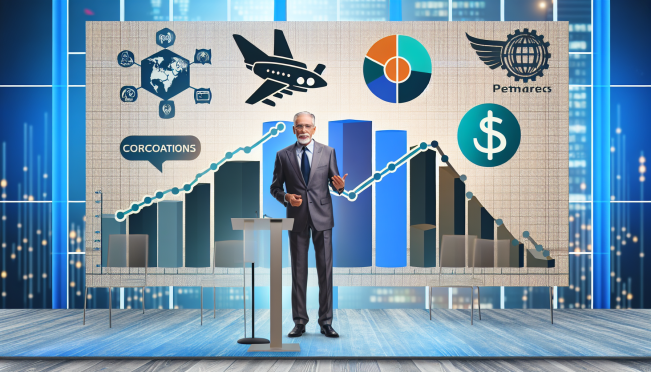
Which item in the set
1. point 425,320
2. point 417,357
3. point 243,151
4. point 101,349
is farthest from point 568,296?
point 101,349

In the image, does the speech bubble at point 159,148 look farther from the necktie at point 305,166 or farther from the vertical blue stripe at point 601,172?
the vertical blue stripe at point 601,172

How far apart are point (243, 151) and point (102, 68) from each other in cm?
209

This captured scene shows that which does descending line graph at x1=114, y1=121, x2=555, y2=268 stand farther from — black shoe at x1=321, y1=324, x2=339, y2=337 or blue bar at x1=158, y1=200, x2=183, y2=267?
black shoe at x1=321, y1=324, x2=339, y2=337

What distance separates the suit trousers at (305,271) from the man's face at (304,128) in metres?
0.80

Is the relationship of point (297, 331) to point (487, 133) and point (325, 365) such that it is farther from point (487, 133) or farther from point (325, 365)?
point (487, 133)

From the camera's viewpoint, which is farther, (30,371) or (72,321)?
(72,321)

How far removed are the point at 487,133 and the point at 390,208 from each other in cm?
157

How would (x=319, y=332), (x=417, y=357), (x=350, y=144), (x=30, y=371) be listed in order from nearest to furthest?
(x=30, y=371) < (x=417, y=357) < (x=319, y=332) < (x=350, y=144)

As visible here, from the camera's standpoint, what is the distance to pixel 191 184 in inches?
229

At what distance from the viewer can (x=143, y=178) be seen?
5.83m

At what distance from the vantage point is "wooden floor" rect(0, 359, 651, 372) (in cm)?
362

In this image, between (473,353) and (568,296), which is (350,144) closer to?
(473,353)

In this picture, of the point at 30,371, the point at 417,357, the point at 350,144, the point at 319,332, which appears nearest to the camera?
the point at 30,371

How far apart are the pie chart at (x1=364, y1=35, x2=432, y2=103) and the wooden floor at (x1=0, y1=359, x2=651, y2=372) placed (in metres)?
3.29
